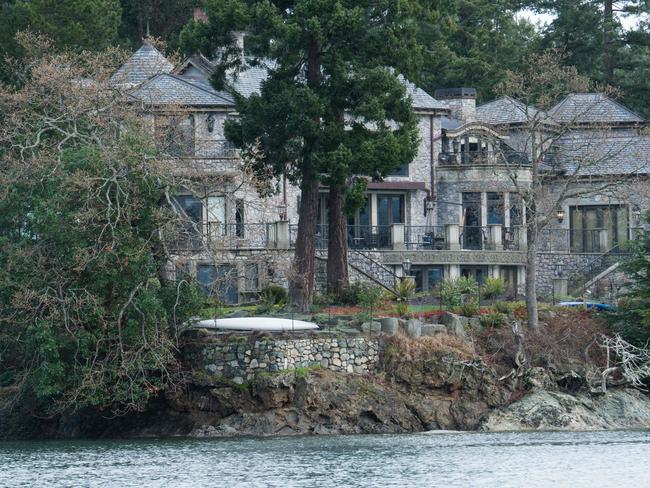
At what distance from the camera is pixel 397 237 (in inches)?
2554

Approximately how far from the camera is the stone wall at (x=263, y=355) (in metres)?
A: 49.1

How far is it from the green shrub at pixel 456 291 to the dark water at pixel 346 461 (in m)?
6.68

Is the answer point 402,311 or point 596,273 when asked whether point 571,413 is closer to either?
point 402,311

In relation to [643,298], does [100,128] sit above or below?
above

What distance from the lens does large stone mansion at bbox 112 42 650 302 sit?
62531mm

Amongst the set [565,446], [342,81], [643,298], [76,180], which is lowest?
[565,446]

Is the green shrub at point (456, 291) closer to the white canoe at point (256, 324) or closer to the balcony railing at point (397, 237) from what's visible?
the white canoe at point (256, 324)

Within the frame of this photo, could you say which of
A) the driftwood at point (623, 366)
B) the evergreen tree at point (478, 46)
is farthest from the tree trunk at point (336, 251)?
the evergreen tree at point (478, 46)

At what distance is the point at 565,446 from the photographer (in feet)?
147

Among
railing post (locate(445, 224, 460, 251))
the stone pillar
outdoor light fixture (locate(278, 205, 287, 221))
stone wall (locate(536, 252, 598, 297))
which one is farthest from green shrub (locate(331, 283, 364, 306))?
stone wall (locate(536, 252, 598, 297))

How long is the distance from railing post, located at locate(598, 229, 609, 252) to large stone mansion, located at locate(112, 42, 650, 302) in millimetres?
40

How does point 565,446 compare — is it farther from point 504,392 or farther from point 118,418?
point 118,418

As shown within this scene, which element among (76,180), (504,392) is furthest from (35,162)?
(504,392)

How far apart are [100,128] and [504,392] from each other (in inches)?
580
